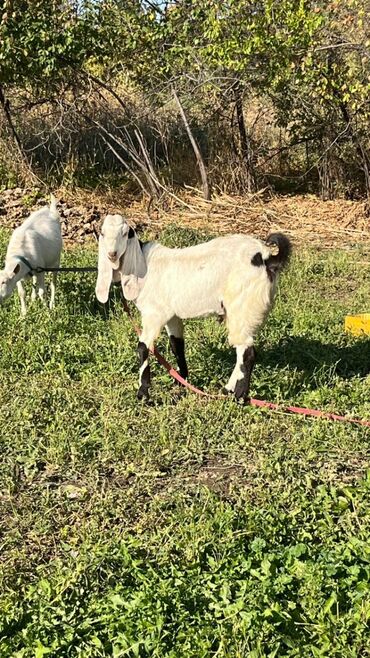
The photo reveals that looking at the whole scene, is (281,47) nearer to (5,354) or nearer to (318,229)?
(318,229)

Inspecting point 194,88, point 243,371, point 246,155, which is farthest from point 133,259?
point 246,155

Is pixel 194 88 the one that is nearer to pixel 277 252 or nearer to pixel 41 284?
pixel 41 284

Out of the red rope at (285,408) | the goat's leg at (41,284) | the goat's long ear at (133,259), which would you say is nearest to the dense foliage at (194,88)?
the goat's leg at (41,284)

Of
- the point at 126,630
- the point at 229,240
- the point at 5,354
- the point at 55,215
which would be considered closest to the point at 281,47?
the point at 55,215

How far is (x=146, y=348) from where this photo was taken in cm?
536

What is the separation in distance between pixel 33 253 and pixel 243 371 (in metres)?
2.98

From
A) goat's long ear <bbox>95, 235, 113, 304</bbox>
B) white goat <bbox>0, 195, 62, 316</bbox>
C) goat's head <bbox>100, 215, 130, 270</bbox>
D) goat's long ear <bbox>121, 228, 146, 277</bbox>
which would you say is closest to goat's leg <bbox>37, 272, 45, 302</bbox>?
white goat <bbox>0, 195, 62, 316</bbox>

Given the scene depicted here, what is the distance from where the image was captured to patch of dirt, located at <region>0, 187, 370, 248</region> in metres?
11.0

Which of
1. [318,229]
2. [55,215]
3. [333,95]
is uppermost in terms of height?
[333,95]

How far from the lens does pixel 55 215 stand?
8.19 m

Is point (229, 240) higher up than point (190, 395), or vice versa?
point (229, 240)

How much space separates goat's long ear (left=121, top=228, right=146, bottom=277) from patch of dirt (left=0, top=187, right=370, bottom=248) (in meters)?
5.44

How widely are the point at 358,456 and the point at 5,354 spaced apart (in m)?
3.21

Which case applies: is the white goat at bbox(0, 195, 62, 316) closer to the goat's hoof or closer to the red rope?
the red rope
